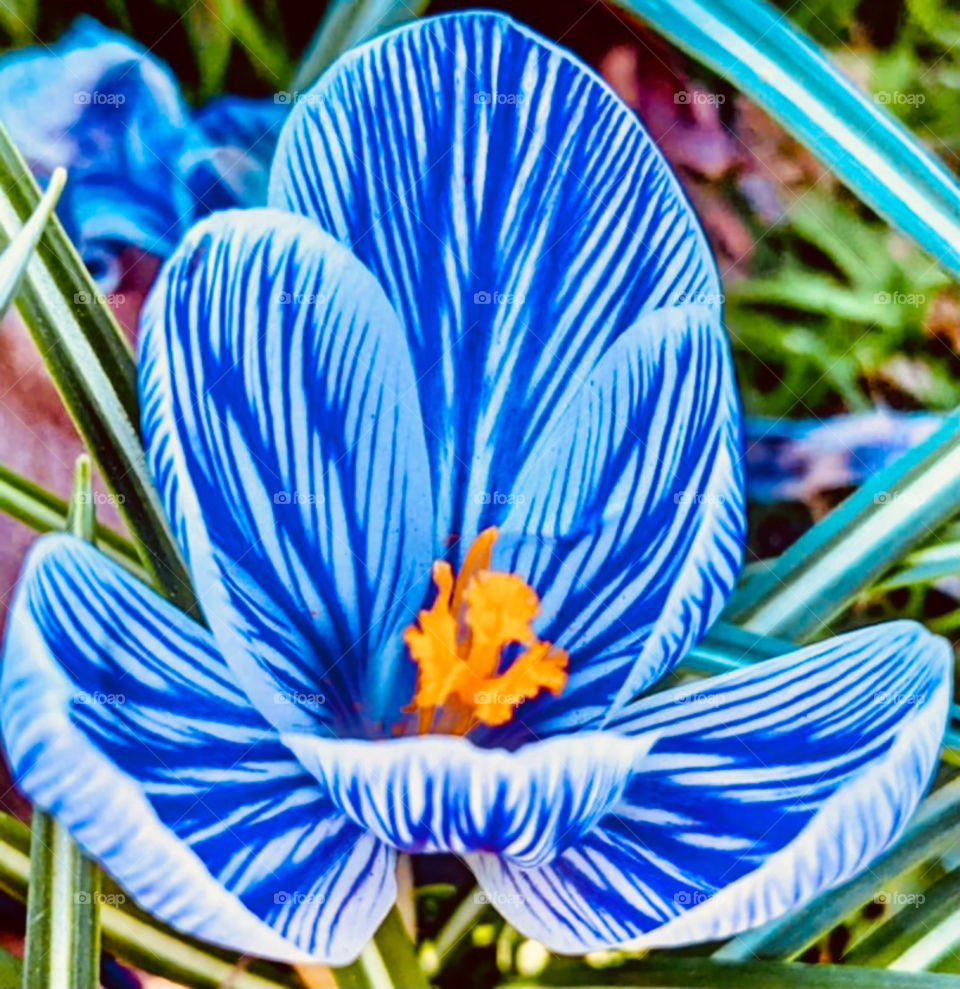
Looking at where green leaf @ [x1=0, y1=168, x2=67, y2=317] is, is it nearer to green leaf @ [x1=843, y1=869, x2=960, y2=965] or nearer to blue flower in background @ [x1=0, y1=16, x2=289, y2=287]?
blue flower in background @ [x1=0, y1=16, x2=289, y2=287]

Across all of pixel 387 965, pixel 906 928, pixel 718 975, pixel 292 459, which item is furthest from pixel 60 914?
pixel 906 928

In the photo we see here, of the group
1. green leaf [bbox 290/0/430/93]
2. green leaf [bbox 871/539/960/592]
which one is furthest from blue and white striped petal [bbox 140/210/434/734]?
green leaf [bbox 871/539/960/592]

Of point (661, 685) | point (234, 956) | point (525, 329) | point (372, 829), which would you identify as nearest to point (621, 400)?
point (525, 329)

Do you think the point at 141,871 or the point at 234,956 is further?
the point at 234,956

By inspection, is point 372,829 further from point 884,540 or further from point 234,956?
point 884,540

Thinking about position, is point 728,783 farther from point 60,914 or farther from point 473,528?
point 60,914

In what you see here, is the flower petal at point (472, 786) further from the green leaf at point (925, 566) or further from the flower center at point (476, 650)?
the green leaf at point (925, 566)
